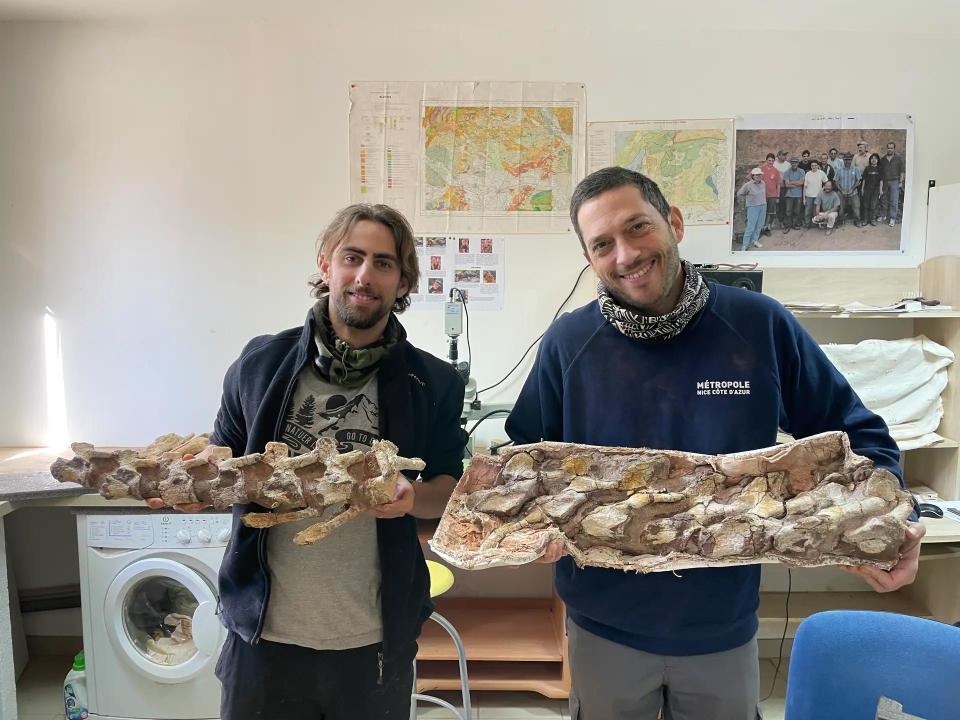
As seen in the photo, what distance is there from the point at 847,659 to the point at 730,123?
250cm

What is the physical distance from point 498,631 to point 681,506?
→ 186 centimetres

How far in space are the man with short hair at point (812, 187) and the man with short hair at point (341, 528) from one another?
2384mm

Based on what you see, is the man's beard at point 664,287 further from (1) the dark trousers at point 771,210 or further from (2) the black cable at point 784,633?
(2) the black cable at point 784,633

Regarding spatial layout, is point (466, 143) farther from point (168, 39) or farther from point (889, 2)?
point (889, 2)

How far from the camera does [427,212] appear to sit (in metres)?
2.96

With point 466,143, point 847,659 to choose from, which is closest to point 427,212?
point 466,143

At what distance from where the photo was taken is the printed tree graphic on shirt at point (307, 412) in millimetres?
1319

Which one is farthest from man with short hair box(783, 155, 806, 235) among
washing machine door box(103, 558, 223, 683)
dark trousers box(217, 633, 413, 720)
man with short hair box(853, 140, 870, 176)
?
washing machine door box(103, 558, 223, 683)

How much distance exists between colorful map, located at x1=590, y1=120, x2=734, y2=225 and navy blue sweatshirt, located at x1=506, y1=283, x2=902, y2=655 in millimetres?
1729

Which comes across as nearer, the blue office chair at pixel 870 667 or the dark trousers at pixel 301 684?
the blue office chair at pixel 870 667

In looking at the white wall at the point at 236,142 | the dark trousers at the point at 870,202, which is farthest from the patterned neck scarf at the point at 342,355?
the dark trousers at the point at 870,202

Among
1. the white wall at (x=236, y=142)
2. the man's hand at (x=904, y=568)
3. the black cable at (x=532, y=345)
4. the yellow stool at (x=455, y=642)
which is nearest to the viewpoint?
the man's hand at (x=904, y=568)

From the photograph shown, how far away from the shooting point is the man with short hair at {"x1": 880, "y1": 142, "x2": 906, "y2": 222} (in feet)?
9.39

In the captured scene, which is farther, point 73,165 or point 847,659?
point 73,165
